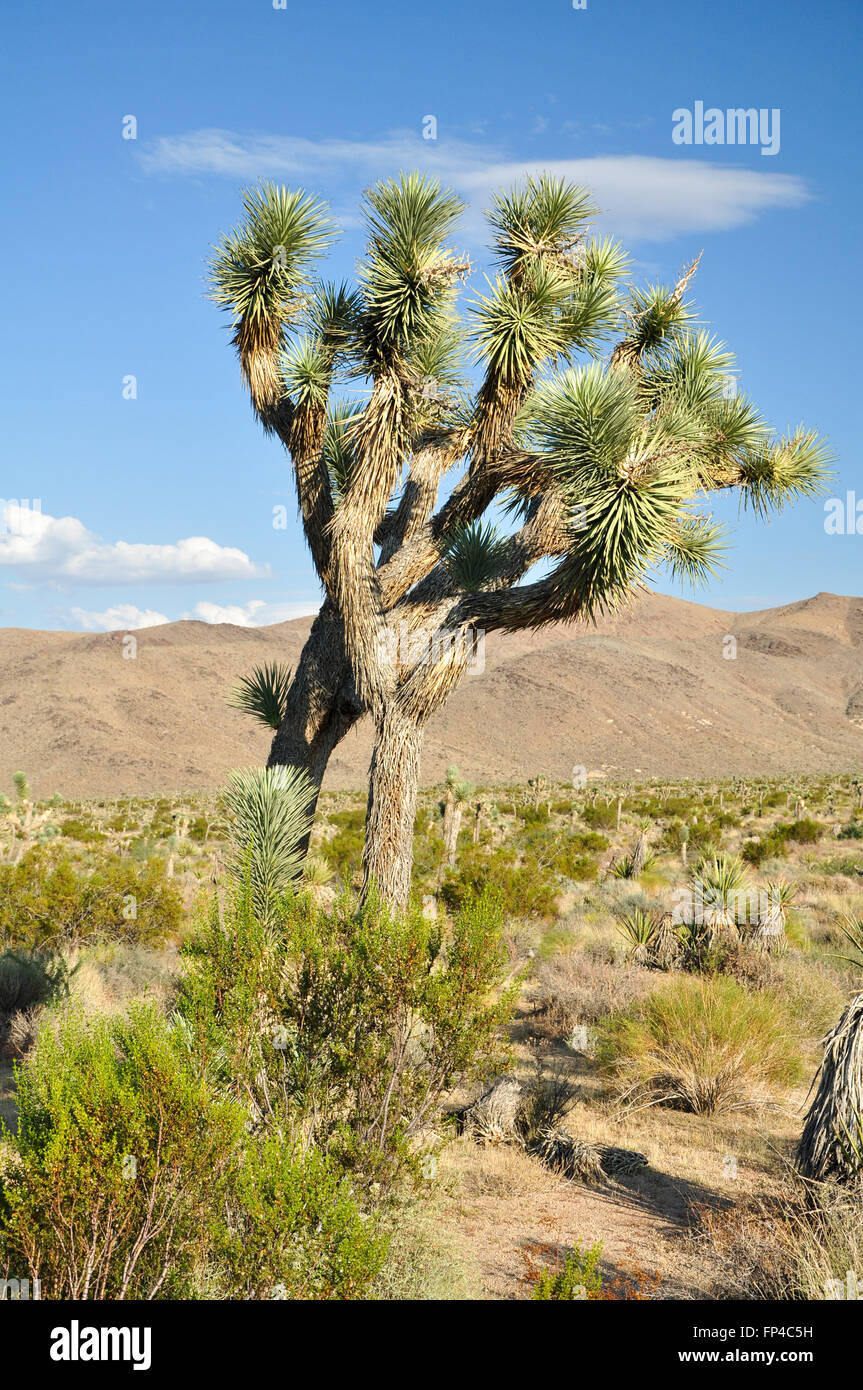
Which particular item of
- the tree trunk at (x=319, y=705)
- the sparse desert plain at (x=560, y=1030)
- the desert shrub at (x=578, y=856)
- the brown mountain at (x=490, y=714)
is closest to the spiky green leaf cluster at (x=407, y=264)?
the tree trunk at (x=319, y=705)

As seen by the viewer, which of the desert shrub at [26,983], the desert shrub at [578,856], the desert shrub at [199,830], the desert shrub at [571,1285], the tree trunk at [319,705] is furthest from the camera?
the desert shrub at [199,830]

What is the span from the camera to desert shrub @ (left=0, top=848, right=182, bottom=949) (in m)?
9.96

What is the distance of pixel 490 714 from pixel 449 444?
5305 centimetres

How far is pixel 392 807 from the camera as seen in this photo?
7.39 m

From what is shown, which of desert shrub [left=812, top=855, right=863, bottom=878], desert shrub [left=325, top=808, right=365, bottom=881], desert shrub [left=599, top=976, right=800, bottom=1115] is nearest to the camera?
desert shrub [left=599, top=976, right=800, bottom=1115]

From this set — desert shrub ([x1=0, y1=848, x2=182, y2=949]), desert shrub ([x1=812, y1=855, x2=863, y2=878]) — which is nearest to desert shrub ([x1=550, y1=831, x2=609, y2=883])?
desert shrub ([x1=812, y1=855, x2=863, y2=878])

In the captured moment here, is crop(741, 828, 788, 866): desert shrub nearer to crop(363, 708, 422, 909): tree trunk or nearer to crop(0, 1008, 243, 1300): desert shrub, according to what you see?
crop(363, 708, 422, 909): tree trunk

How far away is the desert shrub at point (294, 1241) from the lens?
3.05 meters

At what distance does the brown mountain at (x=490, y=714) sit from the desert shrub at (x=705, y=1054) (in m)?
41.8

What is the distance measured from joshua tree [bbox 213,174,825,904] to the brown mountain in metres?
40.8

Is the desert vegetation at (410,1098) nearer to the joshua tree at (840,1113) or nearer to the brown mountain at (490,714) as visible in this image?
the joshua tree at (840,1113)

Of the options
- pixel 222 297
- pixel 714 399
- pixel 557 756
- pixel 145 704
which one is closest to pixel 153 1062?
pixel 222 297

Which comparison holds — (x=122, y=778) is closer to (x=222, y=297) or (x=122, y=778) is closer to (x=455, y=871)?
(x=455, y=871)

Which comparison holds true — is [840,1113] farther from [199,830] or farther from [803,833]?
[199,830]
